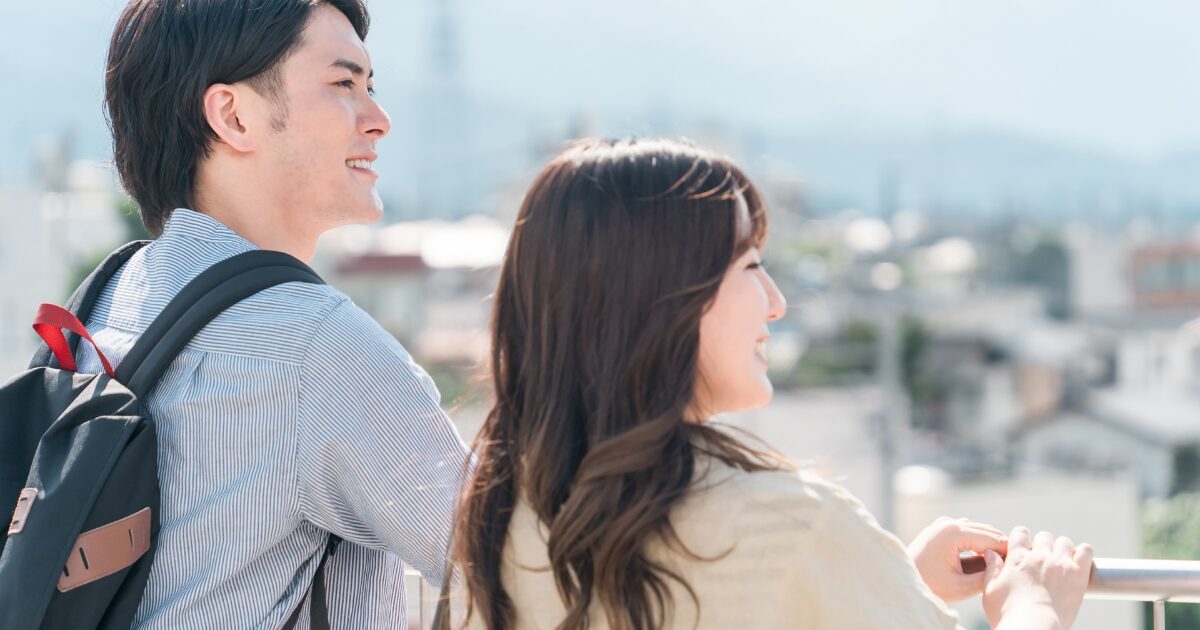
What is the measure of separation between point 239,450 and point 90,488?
0.17 metres

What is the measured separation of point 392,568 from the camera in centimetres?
170

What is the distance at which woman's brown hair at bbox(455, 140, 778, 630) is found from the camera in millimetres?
1343

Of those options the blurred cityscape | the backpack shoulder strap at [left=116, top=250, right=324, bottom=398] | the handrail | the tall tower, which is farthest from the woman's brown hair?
the tall tower

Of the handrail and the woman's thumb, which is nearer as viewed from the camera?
the woman's thumb

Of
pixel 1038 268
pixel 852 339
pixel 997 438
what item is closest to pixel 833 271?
pixel 1038 268

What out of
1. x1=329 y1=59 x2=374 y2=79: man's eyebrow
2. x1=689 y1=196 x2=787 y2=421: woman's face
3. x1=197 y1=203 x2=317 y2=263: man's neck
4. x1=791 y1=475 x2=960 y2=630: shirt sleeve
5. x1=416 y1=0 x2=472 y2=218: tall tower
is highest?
x1=329 y1=59 x2=374 y2=79: man's eyebrow

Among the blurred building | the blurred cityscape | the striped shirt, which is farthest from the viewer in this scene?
the blurred building

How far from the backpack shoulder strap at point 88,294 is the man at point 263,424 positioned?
0.06ft

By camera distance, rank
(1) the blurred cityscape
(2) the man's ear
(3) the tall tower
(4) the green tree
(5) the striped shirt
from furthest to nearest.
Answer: (3) the tall tower → (1) the blurred cityscape → (4) the green tree → (2) the man's ear → (5) the striped shirt

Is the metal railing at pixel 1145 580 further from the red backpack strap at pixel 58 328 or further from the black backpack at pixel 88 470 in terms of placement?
the red backpack strap at pixel 58 328

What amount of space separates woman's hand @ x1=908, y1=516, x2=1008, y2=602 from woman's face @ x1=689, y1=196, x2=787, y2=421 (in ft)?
1.18

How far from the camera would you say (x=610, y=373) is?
1363mm

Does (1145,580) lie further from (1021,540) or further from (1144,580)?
(1021,540)

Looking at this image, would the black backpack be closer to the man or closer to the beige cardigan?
the man
